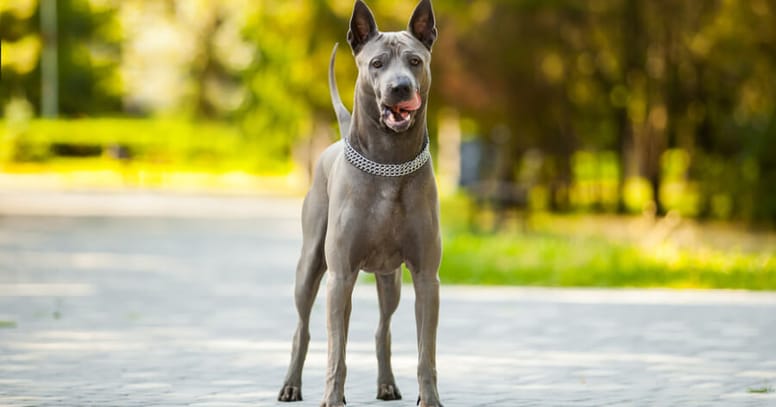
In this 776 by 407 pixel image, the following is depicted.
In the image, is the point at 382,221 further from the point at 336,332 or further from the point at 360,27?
the point at 360,27

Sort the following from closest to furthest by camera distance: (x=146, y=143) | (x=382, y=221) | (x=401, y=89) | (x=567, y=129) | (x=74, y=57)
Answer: (x=401, y=89)
(x=382, y=221)
(x=567, y=129)
(x=146, y=143)
(x=74, y=57)

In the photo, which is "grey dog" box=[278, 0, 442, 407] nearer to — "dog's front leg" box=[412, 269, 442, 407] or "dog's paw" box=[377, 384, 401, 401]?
"dog's front leg" box=[412, 269, 442, 407]

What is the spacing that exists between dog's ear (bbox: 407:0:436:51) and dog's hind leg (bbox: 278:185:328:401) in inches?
44.0

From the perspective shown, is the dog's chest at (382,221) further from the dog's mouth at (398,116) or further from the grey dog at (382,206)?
the dog's mouth at (398,116)

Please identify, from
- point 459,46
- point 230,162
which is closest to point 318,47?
point 459,46

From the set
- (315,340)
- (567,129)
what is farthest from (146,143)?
(315,340)

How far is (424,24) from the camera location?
7.05 metres

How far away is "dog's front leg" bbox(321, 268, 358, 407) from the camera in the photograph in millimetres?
7023

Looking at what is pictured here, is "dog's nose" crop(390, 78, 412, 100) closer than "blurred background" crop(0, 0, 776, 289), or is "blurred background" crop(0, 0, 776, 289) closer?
"dog's nose" crop(390, 78, 412, 100)

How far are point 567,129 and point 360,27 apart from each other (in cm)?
2274

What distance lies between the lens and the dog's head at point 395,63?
6.68 meters

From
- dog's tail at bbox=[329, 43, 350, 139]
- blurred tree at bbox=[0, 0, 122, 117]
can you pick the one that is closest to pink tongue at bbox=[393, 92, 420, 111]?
dog's tail at bbox=[329, 43, 350, 139]

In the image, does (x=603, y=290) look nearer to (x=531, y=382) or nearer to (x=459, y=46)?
(x=531, y=382)

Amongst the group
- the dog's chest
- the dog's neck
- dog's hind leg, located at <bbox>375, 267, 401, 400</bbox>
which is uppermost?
the dog's neck
